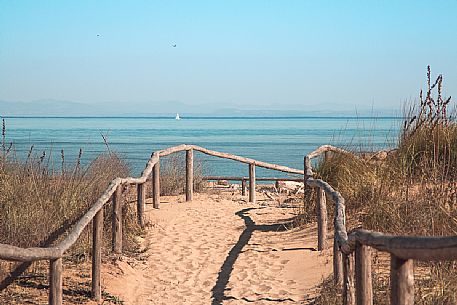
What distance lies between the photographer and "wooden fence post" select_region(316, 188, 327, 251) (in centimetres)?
1010

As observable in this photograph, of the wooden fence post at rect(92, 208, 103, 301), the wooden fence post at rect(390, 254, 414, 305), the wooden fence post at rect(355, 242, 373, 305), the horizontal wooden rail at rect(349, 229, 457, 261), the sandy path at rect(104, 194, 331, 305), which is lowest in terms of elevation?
the sandy path at rect(104, 194, 331, 305)

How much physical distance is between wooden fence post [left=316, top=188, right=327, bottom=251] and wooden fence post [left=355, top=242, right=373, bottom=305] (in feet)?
15.4

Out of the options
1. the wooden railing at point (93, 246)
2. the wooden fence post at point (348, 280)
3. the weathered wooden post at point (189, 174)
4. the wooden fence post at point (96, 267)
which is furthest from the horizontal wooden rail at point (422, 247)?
the weathered wooden post at point (189, 174)

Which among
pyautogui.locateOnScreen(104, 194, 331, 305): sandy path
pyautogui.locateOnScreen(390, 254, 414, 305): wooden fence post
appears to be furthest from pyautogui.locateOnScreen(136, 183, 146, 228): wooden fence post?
pyautogui.locateOnScreen(390, 254, 414, 305): wooden fence post

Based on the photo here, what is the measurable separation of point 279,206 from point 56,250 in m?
9.86

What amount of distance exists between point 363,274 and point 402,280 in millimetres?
1331

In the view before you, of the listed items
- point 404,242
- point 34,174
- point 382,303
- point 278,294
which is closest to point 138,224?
point 34,174

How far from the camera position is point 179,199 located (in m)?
16.2

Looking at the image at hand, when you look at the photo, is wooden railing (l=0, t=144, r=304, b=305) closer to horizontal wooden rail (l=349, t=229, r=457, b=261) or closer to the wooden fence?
the wooden fence

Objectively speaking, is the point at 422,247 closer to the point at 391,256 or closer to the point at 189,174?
the point at 391,256

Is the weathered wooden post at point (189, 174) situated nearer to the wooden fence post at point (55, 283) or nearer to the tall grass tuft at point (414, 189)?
the tall grass tuft at point (414, 189)

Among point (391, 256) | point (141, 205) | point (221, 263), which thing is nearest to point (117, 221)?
point (221, 263)

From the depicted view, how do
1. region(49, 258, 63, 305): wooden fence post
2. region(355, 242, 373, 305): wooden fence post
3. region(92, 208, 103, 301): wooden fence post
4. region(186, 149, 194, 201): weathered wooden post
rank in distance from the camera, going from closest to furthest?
region(355, 242, 373, 305): wooden fence post, region(49, 258, 63, 305): wooden fence post, region(92, 208, 103, 301): wooden fence post, region(186, 149, 194, 201): weathered wooden post

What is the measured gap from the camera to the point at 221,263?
10094mm
